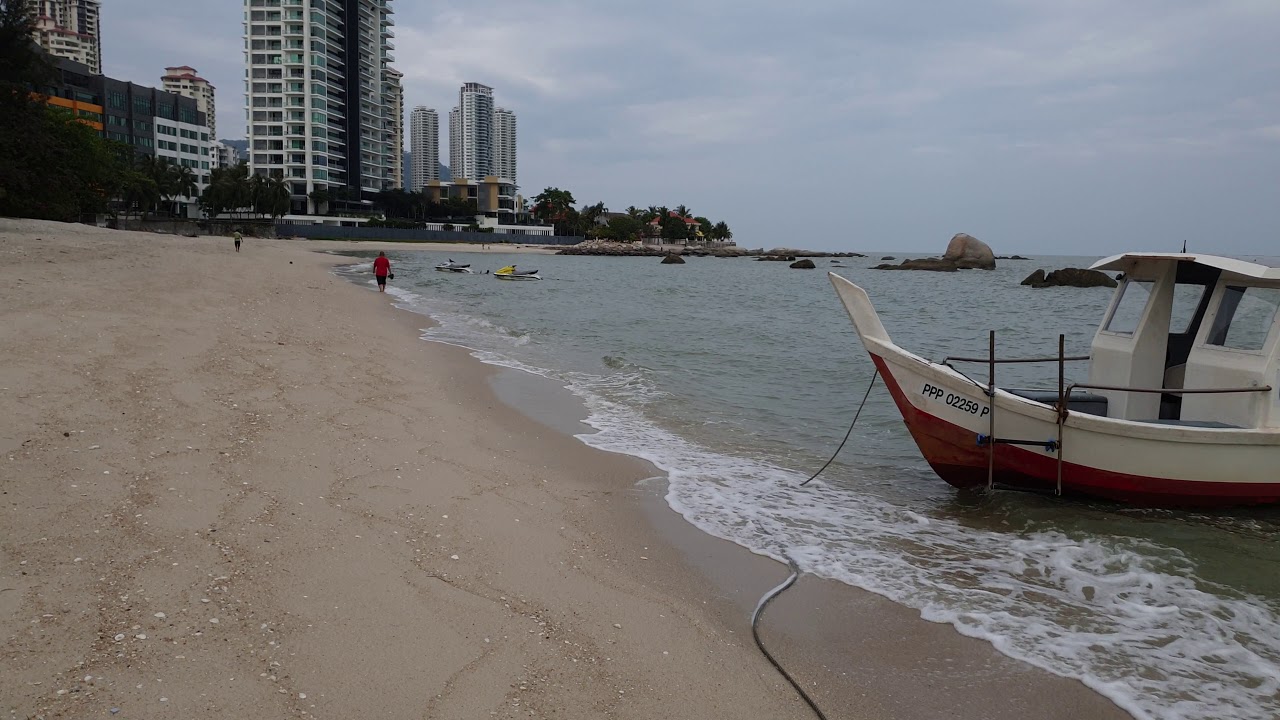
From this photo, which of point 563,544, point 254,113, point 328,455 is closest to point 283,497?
point 328,455

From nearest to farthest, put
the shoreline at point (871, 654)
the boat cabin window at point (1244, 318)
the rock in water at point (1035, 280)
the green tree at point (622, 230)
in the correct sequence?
1. the shoreline at point (871, 654)
2. the boat cabin window at point (1244, 318)
3. the rock in water at point (1035, 280)
4. the green tree at point (622, 230)

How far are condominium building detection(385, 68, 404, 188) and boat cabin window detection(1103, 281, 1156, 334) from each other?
→ 164579 mm

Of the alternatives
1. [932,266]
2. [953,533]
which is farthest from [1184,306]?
[932,266]

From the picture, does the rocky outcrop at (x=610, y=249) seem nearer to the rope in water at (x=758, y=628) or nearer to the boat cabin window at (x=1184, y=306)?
the boat cabin window at (x=1184, y=306)

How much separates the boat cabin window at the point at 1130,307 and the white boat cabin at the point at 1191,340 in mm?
11

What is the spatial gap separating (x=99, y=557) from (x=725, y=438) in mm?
7795

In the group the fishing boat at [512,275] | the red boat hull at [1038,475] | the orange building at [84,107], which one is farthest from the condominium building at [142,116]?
the red boat hull at [1038,475]

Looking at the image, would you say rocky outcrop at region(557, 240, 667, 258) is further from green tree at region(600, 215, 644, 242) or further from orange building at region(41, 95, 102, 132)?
orange building at region(41, 95, 102, 132)

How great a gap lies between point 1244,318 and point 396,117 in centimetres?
18136

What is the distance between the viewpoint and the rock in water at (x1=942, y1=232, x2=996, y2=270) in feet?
357

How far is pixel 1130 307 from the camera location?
960 centimetres

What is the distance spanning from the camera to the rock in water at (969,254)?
10875 centimetres

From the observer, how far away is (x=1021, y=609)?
5.82 m

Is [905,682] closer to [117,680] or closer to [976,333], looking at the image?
[117,680]
